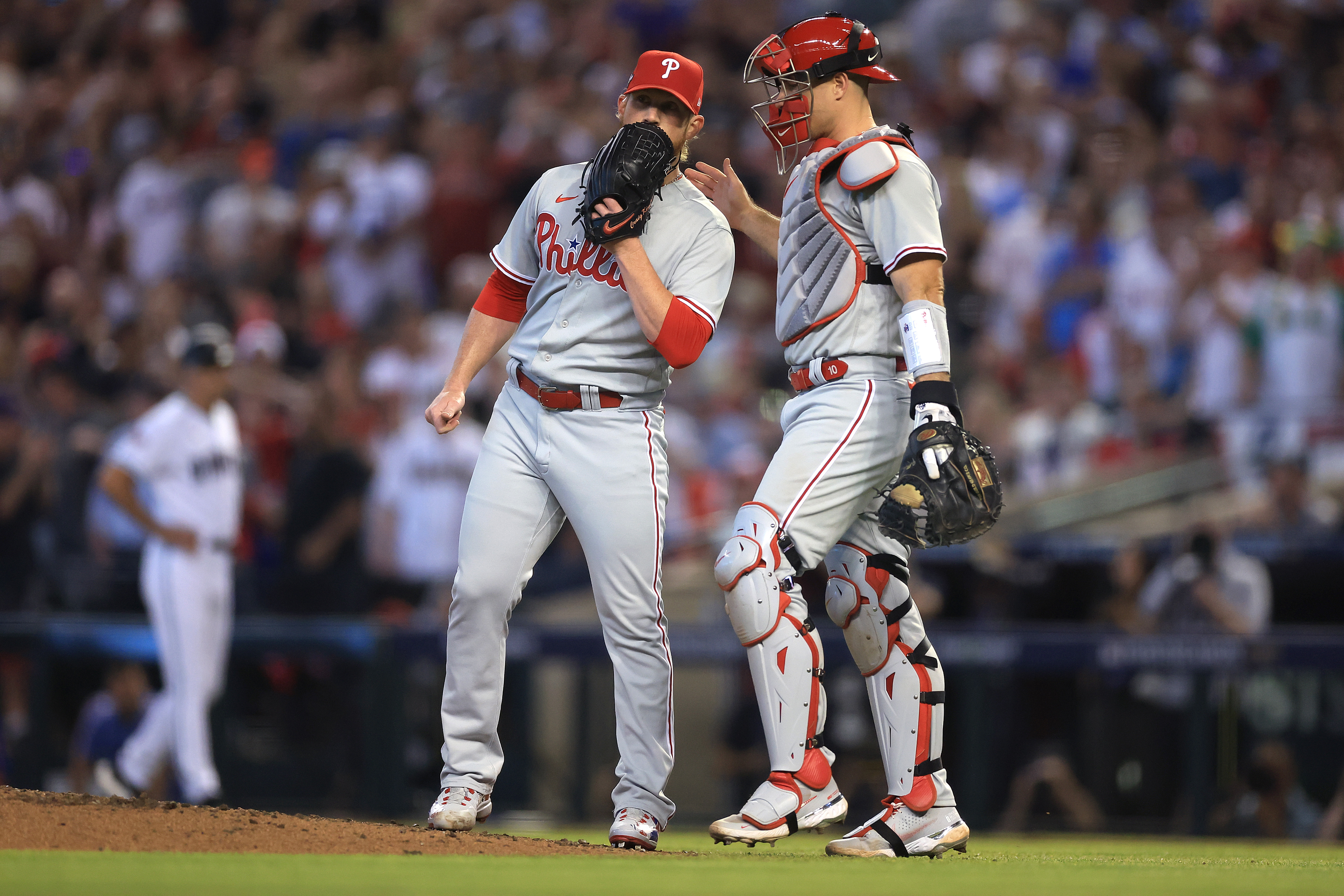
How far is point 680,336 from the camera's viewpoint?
4.79 m

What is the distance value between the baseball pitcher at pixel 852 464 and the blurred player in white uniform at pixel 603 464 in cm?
32

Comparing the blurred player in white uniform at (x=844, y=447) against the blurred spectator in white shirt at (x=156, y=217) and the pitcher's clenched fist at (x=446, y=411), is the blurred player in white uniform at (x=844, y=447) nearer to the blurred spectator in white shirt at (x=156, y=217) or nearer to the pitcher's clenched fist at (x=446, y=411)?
the pitcher's clenched fist at (x=446, y=411)

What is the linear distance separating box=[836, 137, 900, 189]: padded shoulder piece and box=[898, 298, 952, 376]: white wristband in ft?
1.29

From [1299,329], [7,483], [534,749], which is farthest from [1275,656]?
[7,483]

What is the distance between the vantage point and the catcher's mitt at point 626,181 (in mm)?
4730

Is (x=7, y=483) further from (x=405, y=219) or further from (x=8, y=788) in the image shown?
(x=8, y=788)

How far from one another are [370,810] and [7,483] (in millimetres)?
3660

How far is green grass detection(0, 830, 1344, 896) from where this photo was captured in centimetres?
357

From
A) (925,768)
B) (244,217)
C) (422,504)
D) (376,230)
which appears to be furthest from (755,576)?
(244,217)

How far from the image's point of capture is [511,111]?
46.9ft

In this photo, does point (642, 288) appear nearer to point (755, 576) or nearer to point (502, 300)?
point (502, 300)

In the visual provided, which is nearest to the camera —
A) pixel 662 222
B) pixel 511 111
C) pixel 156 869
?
pixel 156 869

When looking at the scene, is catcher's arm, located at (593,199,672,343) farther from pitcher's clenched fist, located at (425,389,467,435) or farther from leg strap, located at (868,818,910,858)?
leg strap, located at (868,818,910,858)

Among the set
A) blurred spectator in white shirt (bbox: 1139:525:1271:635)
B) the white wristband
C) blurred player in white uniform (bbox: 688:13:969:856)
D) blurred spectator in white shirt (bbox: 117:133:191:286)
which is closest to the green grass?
blurred player in white uniform (bbox: 688:13:969:856)
